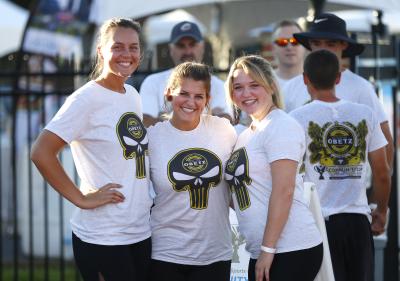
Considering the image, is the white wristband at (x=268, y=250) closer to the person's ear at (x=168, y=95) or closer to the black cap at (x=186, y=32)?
the person's ear at (x=168, y=95)

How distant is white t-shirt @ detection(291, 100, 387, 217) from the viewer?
452 centimetres

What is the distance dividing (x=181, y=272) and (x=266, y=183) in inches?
24.9

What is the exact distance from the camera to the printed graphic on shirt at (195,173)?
4.02 metres

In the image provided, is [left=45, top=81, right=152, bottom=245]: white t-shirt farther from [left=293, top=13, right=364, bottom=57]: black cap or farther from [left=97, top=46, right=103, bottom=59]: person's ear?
[left=293, top=13, right=364, bottom=57]: black cap

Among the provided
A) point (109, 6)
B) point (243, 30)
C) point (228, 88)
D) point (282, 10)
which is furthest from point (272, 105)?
point (243, 30)

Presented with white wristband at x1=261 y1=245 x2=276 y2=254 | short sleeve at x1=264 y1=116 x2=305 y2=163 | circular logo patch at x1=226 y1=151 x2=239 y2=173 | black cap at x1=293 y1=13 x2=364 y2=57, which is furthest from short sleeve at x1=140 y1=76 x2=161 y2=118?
white wristband at x1=261 y1=245 x2=276 y2=254

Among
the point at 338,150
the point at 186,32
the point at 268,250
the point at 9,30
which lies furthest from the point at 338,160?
the point at 9,30

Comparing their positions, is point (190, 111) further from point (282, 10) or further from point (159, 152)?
point (282, 10)

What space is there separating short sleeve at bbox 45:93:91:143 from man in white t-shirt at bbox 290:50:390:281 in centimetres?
121

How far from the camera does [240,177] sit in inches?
152

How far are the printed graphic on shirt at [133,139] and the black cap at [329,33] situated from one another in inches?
60.3

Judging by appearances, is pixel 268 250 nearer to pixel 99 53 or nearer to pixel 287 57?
pixel 99 53

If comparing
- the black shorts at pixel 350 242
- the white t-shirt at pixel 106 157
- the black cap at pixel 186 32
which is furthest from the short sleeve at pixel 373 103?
the white t-shirt at pixel 106 157

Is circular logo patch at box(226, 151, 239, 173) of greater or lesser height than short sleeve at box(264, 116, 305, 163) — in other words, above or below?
below
